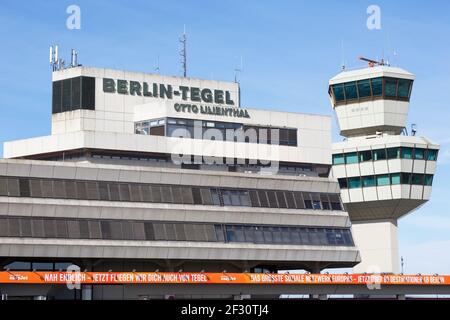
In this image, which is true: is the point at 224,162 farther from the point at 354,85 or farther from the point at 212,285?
the point at 354,85

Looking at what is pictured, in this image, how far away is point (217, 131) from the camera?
100125 millimetres

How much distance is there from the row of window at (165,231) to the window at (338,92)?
3644 cm

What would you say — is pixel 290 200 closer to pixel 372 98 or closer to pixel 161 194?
pixel 161 194

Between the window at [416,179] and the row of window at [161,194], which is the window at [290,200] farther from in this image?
the window at [416,179]

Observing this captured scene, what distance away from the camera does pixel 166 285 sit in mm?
83625

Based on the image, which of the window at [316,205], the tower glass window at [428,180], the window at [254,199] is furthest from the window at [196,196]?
the tower glass window at [428,180]

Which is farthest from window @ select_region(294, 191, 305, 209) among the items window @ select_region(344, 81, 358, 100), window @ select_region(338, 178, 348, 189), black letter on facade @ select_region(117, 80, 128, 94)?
window @ select_region(344, 81, 358, 100)

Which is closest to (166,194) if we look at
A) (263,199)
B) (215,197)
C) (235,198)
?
(215,197)

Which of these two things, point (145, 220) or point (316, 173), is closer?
point (145, 220)

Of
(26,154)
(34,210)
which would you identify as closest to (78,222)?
(34,210)

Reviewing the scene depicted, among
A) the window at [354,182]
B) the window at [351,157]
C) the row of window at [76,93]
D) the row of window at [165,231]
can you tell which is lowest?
the row of window at [165,231]

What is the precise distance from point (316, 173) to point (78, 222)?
112 ft

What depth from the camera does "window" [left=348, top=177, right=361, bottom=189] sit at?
129 metres

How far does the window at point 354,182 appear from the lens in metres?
129
